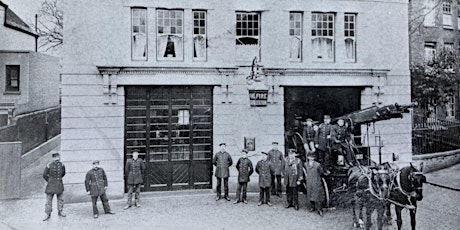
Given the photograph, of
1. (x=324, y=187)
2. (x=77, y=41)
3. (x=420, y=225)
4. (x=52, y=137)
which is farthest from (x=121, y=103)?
(x=420, y=225)

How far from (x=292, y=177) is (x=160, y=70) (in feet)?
19.4

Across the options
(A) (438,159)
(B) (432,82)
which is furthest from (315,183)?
(B) (432,82)

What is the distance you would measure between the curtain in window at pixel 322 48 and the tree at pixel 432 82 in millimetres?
7120

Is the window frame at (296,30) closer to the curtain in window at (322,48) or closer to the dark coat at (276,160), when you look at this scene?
the curtain in window at (322,48)

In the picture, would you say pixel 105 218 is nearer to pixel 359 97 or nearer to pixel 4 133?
pixel 4 133

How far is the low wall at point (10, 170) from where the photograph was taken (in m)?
12.4

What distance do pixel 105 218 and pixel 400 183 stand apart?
26.8 feet

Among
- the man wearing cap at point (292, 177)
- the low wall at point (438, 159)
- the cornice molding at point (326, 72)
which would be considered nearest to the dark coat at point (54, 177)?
the man wearing cap at point (292, 177)

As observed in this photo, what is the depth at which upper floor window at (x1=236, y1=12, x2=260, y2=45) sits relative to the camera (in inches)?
571

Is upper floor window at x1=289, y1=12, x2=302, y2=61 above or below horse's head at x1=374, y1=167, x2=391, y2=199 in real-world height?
above

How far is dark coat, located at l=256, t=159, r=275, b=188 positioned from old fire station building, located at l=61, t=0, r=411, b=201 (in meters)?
1.49

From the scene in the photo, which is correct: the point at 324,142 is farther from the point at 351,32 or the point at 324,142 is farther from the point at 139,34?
the point at 139,34

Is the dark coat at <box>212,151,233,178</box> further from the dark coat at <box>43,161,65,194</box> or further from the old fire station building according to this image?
the dark coat at <box>43,161,65,194</box>

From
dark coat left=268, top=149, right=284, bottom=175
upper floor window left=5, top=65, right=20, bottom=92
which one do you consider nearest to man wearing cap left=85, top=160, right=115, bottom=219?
upper floor window left=5, top=65, right=20, bottom=92
